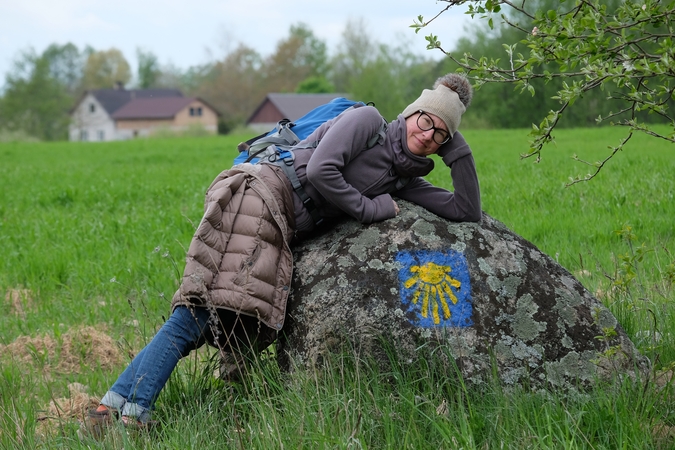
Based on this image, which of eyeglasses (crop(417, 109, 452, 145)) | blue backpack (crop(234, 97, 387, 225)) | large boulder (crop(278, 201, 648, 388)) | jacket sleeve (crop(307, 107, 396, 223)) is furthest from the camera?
blue backpack (crop(234, 97, 387, 225))

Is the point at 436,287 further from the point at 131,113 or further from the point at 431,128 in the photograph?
the point at 131,113

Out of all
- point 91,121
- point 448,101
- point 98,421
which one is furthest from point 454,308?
point 91,121

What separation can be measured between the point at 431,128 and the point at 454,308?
1.00 metres

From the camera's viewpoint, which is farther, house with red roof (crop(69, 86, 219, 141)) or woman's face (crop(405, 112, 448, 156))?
house with red roof (crop(69, 86, 219, 141))

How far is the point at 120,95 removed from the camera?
100 metres

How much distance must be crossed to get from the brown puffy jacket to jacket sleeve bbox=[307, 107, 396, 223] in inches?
10.8

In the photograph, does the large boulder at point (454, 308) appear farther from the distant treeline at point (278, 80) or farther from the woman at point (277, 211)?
the distant treeline at point (278, 80)

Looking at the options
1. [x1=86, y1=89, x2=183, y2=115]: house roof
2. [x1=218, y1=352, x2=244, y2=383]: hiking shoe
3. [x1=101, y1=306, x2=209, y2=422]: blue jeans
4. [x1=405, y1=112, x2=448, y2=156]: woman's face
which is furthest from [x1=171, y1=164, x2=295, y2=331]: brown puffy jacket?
[x1=86, y1=89, x2=183, y2=115]: house roof

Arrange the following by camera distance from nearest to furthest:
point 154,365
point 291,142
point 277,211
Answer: point 154,365 → point 277,211 → point 291,142

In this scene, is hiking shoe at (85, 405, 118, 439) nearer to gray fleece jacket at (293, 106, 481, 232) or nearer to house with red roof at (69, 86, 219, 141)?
gray fleece jacket at (293, 106, 481, 232)

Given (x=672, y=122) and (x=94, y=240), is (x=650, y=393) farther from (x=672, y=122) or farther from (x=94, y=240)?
(x=94, y=240)

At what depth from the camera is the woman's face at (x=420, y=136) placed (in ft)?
12.9

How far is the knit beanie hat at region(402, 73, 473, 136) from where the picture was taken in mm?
3910

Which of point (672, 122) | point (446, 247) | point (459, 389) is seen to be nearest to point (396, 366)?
point (459, 389)
